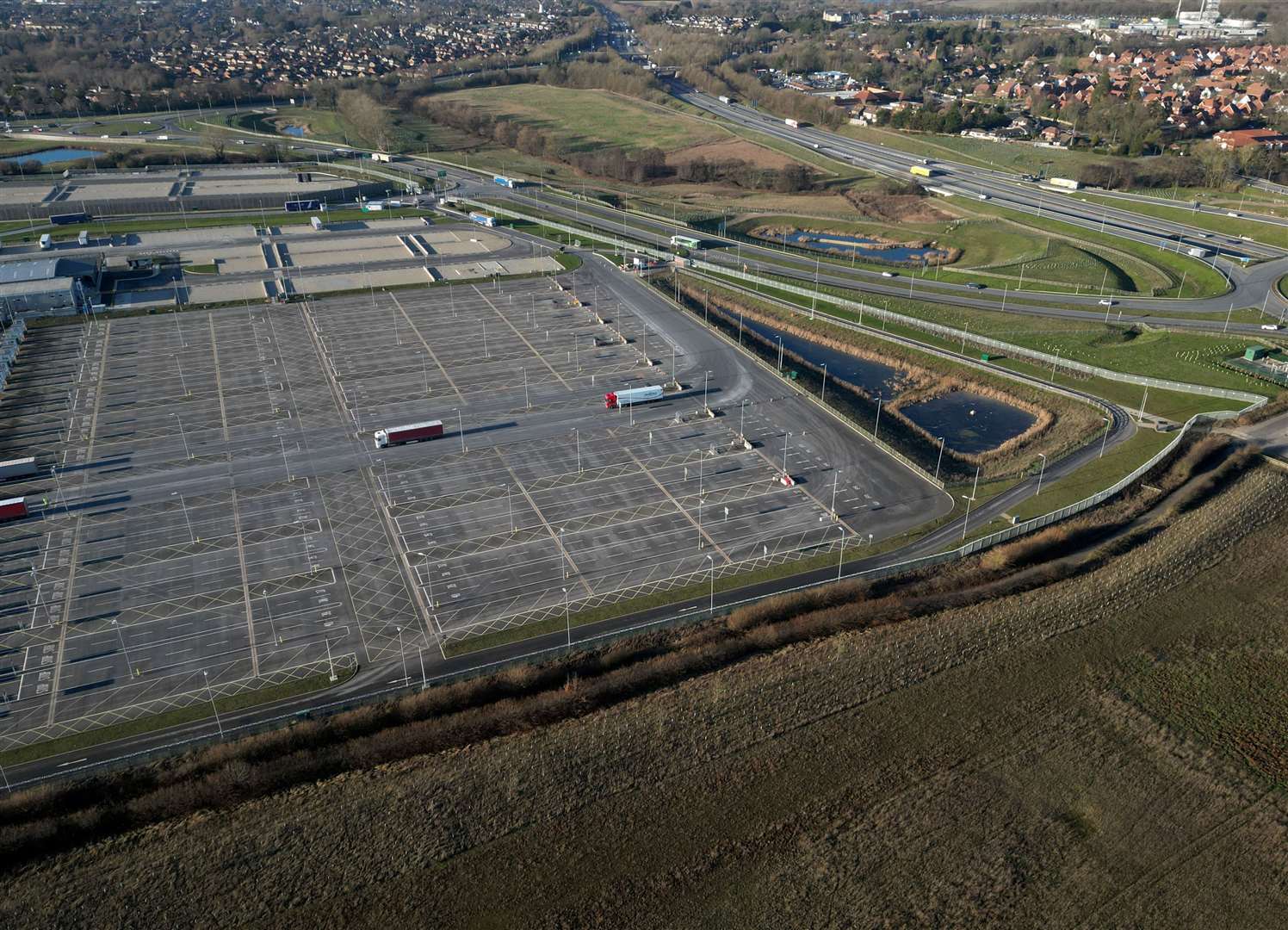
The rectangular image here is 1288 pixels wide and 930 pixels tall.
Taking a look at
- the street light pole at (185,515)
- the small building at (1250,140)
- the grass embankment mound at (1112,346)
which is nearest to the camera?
the street light pole at (185,515)

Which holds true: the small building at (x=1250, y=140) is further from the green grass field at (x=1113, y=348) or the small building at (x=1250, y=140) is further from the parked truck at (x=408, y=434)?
the parked truck at (x=408, y=434)

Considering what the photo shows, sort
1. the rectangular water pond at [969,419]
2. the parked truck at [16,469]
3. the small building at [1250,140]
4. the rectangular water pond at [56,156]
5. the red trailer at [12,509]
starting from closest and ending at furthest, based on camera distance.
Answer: the red trailer at [12,509] < the parked truck at [16,469] < the rectangular water pond at [969,419] < the small building at [1250,140] < the rectangular water pond at [56,156]

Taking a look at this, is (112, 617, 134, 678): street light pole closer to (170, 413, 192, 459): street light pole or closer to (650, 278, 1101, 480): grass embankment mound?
(170, 413, 192, 459): street light pole

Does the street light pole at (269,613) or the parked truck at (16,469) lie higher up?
the parked truck at (16,469)

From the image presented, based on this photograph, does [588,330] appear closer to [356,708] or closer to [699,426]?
[699,426]

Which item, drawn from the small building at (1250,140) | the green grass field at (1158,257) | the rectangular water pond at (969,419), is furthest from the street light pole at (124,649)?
the small building at (1250,140)

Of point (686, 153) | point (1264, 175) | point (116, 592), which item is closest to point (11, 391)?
point (116, 592)
